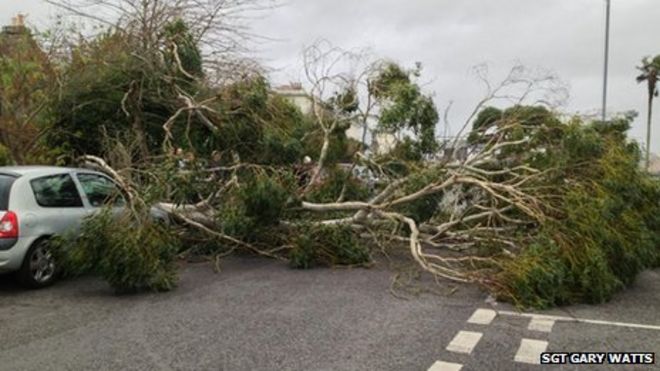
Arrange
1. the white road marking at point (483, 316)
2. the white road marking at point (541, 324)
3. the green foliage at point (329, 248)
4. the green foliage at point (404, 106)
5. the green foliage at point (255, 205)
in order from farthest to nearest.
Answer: the green foliage at point (404, 106)
the green foliage at point (329, 248)
the green foliage at point (255, 205)
the white road marking at point (483, 316)
the white road marking at point (541, 324)

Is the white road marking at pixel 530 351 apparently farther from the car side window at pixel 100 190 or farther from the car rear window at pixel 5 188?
the car rear window at pixel 5 188

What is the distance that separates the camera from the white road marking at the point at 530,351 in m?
4.53

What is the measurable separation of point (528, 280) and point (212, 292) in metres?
3.51

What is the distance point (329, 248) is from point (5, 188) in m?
4.14

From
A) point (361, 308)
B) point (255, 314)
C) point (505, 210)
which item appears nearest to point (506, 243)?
point (505, 210)

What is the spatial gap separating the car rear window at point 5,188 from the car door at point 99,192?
101cm

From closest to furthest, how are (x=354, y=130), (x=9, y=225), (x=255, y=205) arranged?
(x=9, y=225), (x=255, y=205), (x=354, y=130)

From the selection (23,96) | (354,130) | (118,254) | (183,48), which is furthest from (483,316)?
(23,96)

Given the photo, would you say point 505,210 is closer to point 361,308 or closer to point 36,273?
point 361,308

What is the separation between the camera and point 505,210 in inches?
330

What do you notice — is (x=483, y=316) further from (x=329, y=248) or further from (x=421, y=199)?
(x=421, y=199)

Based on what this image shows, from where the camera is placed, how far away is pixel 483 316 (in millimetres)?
5770

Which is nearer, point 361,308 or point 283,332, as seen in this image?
point 283,332

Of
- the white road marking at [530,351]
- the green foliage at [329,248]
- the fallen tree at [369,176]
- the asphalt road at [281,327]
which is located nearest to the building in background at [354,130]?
the fallen tree at [369,176]
